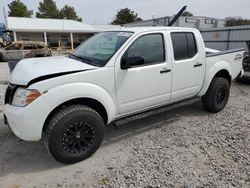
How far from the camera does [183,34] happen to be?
14.0 feet

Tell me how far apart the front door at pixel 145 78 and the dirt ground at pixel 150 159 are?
64cm

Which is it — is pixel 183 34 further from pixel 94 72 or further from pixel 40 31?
pixel 40 31

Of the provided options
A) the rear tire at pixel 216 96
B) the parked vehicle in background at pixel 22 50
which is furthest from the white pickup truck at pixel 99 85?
the parked vehicle in background at pixel 22 50

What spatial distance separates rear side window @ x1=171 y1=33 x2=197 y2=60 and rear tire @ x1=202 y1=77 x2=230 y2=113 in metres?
0.97

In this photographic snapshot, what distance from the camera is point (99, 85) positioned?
3.24m

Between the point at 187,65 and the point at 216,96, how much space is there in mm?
1293

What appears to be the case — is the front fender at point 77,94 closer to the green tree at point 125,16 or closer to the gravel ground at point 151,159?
the gravel ground at point 151,159

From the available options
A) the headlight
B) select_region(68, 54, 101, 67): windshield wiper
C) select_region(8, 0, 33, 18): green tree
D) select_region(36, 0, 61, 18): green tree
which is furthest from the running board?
select_region(36, 0, 61, 18): green tree

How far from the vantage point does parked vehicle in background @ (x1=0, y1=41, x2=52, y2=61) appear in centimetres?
1777

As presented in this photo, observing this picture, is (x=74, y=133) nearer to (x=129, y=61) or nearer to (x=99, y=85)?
(x=99, y=85)

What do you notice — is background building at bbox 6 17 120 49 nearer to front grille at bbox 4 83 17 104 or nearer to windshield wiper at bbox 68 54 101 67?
windshield wiper at bbox 68 54 101 67

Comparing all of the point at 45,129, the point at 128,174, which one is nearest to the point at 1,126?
the point at 45,129

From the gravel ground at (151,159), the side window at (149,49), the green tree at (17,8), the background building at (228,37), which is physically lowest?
the gravel ground at (151,159)

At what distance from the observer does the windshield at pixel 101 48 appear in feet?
11.3
